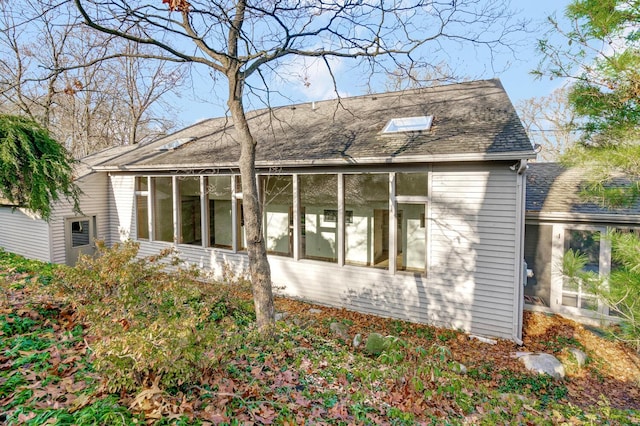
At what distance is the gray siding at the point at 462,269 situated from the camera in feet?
20.3

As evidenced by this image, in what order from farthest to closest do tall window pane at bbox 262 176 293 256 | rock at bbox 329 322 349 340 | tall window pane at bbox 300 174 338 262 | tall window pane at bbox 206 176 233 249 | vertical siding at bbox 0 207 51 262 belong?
vertical siding at bbox 0 207 51 262 → tall window pane at bbox 206 176 233 249 → tall window pane at bbox 262 176 293 256 → tall window pane at bbox 300 174 338 262 → rock at bbox 329 322 349 340

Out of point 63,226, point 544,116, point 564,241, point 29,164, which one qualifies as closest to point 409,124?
point 564,241

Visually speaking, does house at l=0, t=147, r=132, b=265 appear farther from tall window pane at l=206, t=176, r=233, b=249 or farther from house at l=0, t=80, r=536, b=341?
tall window pane at l=206, t=176, r=233, b=249

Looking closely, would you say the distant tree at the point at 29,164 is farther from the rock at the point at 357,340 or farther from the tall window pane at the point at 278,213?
the rock at the point at 357,340

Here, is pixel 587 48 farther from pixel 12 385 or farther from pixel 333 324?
pixel 12 385

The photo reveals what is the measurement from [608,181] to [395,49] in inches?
141

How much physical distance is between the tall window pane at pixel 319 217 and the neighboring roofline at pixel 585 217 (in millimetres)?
4444

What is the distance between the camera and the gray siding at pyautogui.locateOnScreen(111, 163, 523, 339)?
618cm

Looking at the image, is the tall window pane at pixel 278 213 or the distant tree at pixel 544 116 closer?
the tall window pane at pixel 278 213

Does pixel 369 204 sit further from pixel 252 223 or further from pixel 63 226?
pixel 63 226

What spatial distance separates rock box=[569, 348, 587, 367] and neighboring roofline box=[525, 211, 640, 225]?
283 cm

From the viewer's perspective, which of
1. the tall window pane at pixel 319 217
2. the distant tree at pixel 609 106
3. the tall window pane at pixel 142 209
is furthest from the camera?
the tall window pane at pixel 142 209

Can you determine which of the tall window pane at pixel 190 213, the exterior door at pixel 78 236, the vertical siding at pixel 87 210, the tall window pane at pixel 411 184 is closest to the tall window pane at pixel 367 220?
the tall window pane at pixel 411 184

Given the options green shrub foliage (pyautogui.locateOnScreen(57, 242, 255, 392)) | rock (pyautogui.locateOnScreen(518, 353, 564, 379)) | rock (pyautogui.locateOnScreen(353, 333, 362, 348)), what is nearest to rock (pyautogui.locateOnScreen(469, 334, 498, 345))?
rock (pyautogui.locateOnScreen(518, 353, 564, 379))
